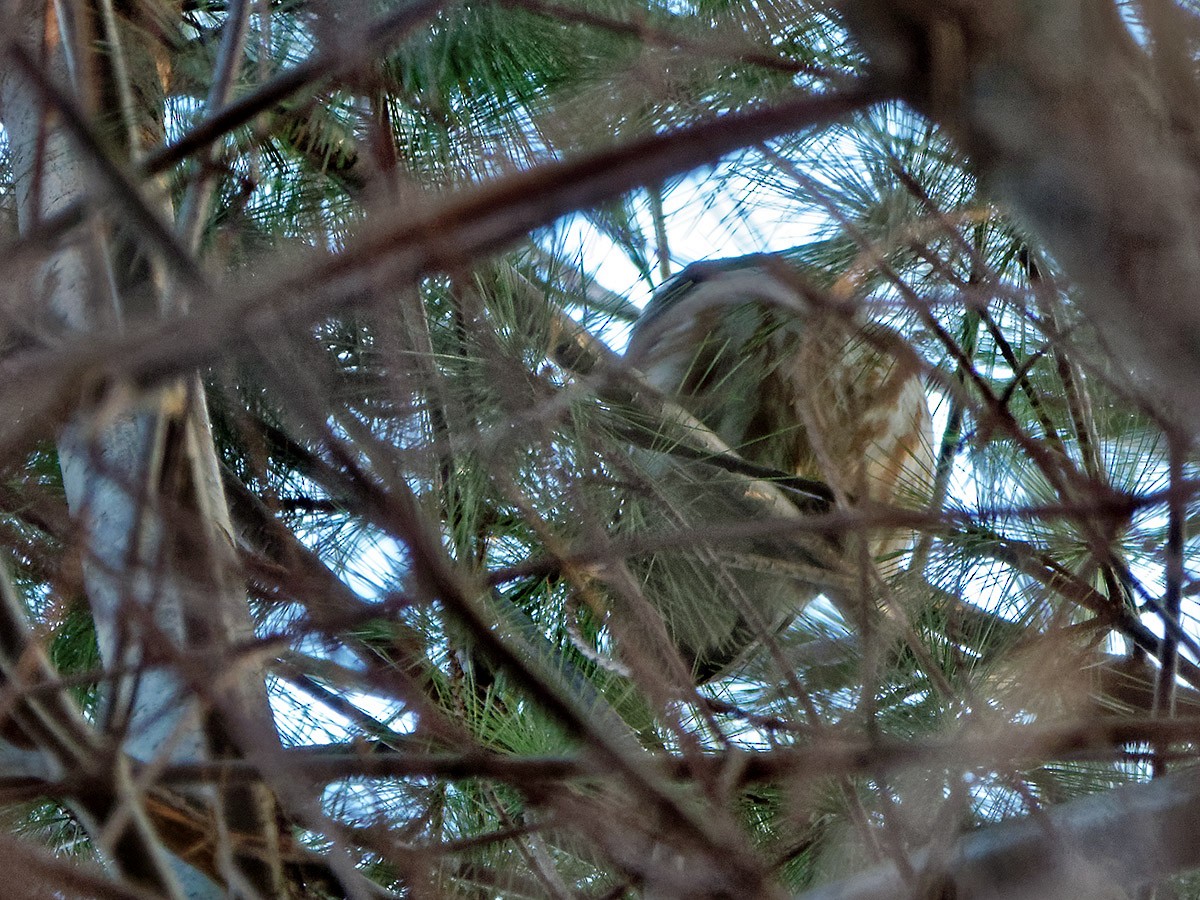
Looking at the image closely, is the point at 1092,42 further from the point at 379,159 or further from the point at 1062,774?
the point at 1062,774

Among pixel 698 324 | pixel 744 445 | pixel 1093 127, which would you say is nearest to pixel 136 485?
pixel 1093 127

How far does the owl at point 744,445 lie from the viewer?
4.77 feet

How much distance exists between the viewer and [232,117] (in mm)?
1269

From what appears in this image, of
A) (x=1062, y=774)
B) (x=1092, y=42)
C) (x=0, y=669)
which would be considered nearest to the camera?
(x=1092, y=42)

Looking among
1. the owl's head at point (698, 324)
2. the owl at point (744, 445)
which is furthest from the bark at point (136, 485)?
the owl's head at point (698, 324)

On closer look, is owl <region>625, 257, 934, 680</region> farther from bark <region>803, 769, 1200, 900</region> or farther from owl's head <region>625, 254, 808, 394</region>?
bark <region>803, 769, 1200, 900</region>

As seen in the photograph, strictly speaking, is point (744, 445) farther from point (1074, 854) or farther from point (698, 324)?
point (1074, 854)

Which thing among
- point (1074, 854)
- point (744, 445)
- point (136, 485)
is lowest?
point (1074, 854)

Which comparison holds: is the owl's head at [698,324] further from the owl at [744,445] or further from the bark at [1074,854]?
the bark at [1074,854]

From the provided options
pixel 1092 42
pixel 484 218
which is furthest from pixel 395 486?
pixel 1092 42

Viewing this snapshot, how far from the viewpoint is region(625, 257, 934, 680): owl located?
145 cm

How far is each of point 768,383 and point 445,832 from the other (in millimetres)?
960

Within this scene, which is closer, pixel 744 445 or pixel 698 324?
pixel 698 324

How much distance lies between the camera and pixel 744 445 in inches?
84.3
